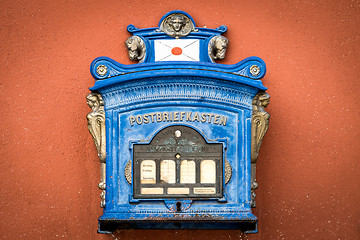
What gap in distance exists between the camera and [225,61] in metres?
3.11

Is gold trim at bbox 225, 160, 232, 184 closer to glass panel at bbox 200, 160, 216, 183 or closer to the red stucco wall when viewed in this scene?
glass panel at bbox 200, 160, 216, 183

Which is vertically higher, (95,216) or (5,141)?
(5,141)

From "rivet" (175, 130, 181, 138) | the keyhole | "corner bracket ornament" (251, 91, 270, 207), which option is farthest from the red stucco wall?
"rivet" (175, 130, 181, 138)

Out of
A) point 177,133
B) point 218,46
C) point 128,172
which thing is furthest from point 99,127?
point 218,46

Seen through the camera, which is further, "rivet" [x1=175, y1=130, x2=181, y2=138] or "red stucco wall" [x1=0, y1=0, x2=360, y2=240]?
"red stucco wall" [x1=0, y1=0, x2=360, y2=240]

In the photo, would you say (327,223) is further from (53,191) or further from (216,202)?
(53,191)

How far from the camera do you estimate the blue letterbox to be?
268cm

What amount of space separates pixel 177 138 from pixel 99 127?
0.45 metres

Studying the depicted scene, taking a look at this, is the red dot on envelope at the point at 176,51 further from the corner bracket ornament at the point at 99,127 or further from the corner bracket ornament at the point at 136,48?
the corner bracket ornament at the point at 99,127

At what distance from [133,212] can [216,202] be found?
1.50 ft

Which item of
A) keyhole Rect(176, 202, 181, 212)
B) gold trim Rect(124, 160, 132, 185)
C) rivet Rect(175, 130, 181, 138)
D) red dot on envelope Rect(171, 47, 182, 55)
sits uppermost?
red dot on envelope Rect(171, 47, 182, 55)

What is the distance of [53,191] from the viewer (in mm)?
3012

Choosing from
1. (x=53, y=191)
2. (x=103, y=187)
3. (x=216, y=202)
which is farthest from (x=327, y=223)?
(x=53, y=191)

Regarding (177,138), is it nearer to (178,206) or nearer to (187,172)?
(187,172)
